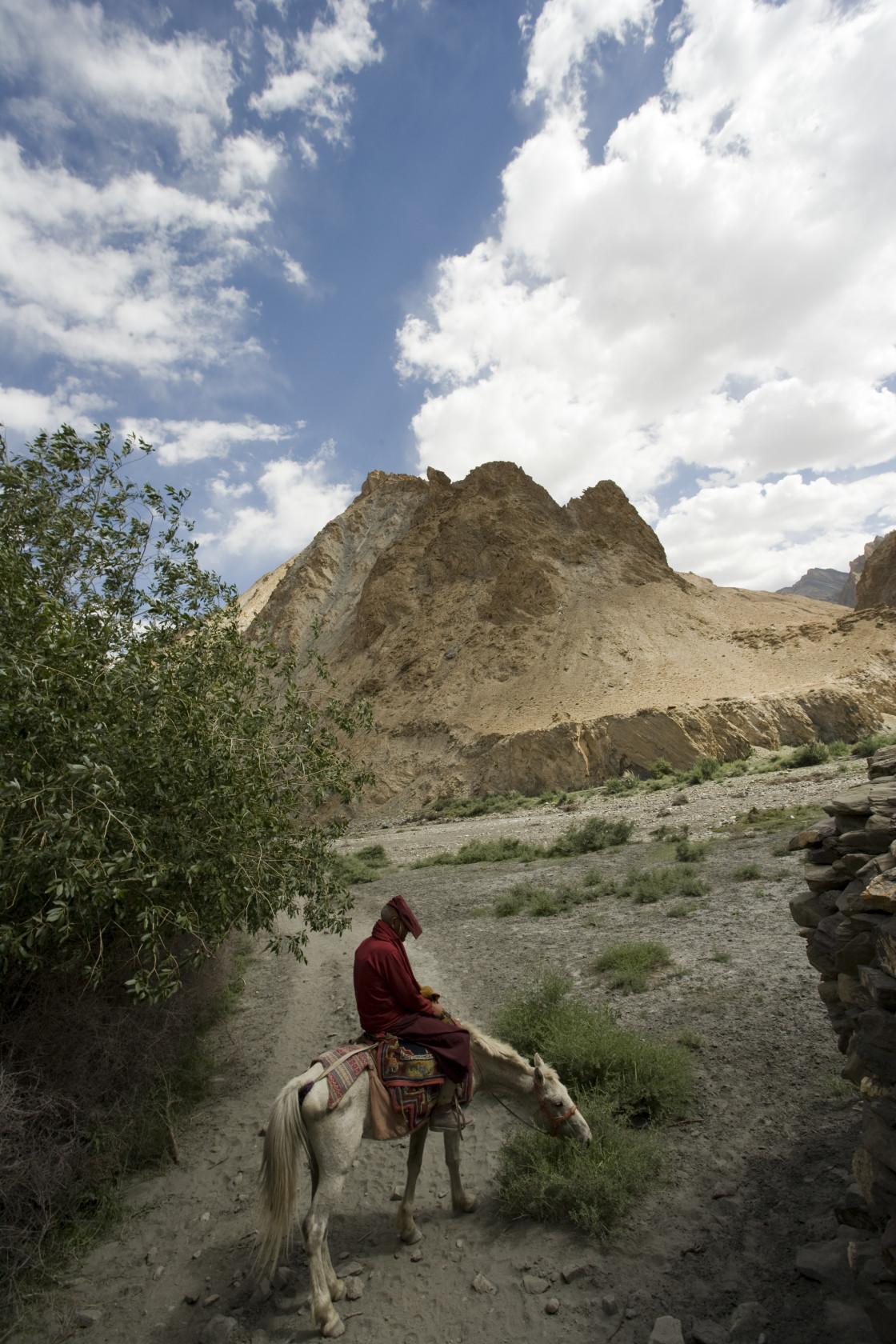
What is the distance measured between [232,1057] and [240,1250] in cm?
311

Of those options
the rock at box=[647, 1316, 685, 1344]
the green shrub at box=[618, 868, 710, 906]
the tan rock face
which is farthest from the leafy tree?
the tan rock face

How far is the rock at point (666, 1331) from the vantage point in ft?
Answer: 10.1

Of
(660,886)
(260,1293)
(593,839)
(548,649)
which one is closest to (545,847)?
(593,839)

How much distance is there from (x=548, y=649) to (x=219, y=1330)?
4629 cm

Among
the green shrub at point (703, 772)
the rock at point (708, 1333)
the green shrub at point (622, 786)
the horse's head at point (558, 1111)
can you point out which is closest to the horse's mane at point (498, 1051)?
the horse's head at point (558, 1111)

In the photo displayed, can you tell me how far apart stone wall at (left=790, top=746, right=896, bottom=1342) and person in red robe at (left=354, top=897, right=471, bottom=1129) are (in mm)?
2176

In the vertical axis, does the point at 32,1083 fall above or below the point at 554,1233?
above

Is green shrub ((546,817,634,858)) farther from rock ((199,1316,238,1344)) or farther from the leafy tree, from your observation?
rock ((199,1316,238,1344))

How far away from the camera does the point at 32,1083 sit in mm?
4355

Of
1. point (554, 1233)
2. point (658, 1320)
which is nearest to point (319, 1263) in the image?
point (554, 1233)

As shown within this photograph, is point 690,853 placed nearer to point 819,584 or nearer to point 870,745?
point 870,745

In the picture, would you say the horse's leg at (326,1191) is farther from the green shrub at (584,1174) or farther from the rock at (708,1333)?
the rock at (708,1333)

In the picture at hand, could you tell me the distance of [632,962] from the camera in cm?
800

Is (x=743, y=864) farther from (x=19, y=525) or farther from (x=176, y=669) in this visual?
(x=19, y=525)
